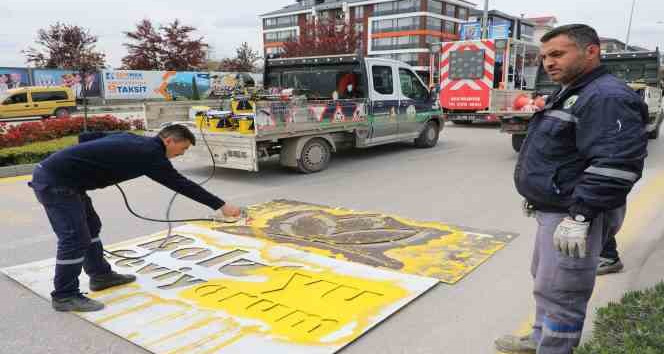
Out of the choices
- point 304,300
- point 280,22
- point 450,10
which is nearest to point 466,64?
point 304,300

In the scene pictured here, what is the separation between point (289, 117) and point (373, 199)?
2113mm

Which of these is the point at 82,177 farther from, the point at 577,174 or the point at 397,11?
the point at 397,11

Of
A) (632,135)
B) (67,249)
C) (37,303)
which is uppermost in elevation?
(632,135)

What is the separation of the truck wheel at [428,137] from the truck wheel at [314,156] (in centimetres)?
347

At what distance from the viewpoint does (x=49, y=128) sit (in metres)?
11.5

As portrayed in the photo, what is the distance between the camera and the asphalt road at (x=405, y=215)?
312 cm

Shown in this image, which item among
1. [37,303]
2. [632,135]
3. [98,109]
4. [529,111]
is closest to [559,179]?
[632,135]

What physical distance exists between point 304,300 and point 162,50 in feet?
118

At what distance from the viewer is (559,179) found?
230 cm

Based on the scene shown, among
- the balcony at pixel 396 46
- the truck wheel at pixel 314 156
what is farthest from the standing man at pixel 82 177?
the balcony at pixel 396 46

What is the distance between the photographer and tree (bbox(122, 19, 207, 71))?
35.4 metres

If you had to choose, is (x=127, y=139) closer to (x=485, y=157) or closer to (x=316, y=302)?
(x=316, y=302)

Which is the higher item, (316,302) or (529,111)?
(529,111)

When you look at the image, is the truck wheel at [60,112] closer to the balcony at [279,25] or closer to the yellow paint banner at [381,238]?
the yellow paint banner at [381,238]
